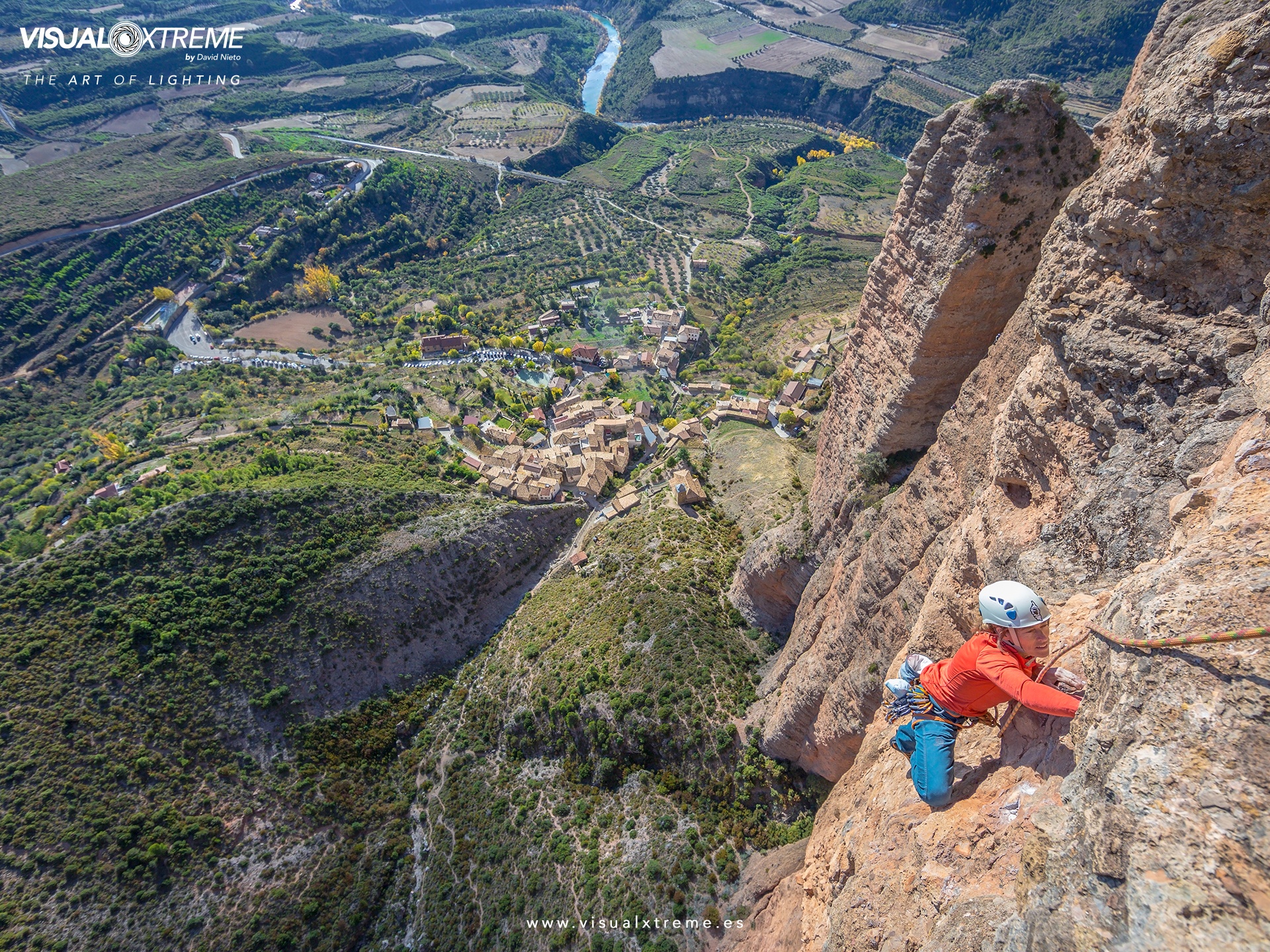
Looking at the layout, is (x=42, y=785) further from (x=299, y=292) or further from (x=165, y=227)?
(x=165, y=227)

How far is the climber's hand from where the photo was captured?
384 inches

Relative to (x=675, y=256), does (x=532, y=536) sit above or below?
below

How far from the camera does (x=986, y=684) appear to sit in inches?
426

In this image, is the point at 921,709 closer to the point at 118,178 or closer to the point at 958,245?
the point at 958,245

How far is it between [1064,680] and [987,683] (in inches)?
49.9

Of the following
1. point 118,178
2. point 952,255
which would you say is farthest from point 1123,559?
point 118,178

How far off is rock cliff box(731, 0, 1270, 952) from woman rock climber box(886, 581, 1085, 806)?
58 cm

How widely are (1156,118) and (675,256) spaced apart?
4419 inches

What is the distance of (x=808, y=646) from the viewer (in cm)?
2750

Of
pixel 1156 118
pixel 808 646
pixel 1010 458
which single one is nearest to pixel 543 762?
pixel 808 646

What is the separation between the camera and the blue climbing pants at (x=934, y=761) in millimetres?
12086

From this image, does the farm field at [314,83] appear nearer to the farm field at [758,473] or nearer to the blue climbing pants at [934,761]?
the farm field at [758,473]

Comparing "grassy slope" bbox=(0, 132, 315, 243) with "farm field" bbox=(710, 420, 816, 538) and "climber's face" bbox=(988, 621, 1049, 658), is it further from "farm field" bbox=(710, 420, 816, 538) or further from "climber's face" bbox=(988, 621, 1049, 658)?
"climber's face" bbox=(988, 621, 1049, 658)

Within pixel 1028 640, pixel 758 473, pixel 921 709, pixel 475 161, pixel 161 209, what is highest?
pixel 1028 640
